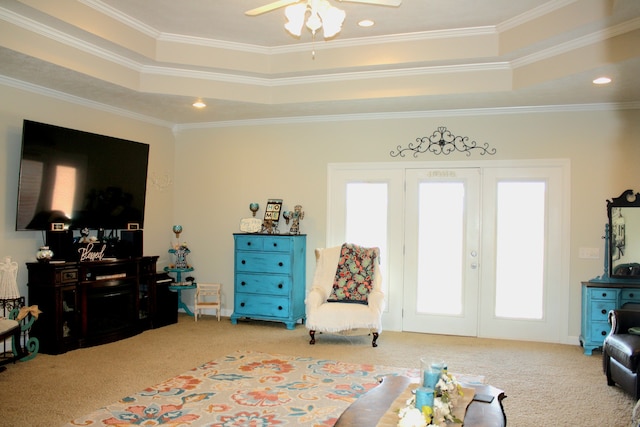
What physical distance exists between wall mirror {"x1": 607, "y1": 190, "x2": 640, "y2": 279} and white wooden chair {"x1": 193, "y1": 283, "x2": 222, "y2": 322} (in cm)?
472

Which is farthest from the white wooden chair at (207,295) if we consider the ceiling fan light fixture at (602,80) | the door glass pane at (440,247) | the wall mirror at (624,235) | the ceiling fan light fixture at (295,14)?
the ceiling fan light fixture at (602,80)

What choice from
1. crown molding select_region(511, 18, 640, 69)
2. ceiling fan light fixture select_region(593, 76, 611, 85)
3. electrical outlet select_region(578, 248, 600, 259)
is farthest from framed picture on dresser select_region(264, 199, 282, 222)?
ceiling fan light fixture select_region(593, 76, 611, 85)

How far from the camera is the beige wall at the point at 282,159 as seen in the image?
18.3 feet

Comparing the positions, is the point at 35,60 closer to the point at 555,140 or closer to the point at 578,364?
the point at 555,140

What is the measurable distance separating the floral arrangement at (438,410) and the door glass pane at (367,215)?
12.5 feet

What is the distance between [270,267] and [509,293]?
2.89 meters

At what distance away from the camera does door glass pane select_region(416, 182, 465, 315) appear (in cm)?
618

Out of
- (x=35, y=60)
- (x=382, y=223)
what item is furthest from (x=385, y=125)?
(x=35, y=60)

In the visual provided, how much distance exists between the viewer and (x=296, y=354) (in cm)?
524

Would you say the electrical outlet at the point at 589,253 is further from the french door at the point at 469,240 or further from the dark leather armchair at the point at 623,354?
the dark leather armchair at the point at 623,354

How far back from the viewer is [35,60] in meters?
4.45

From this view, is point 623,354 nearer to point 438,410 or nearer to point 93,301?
point 438,410

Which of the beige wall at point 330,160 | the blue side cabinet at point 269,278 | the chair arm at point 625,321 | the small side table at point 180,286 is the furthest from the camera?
the small side table at point 180,286

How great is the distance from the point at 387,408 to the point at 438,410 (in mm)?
362
